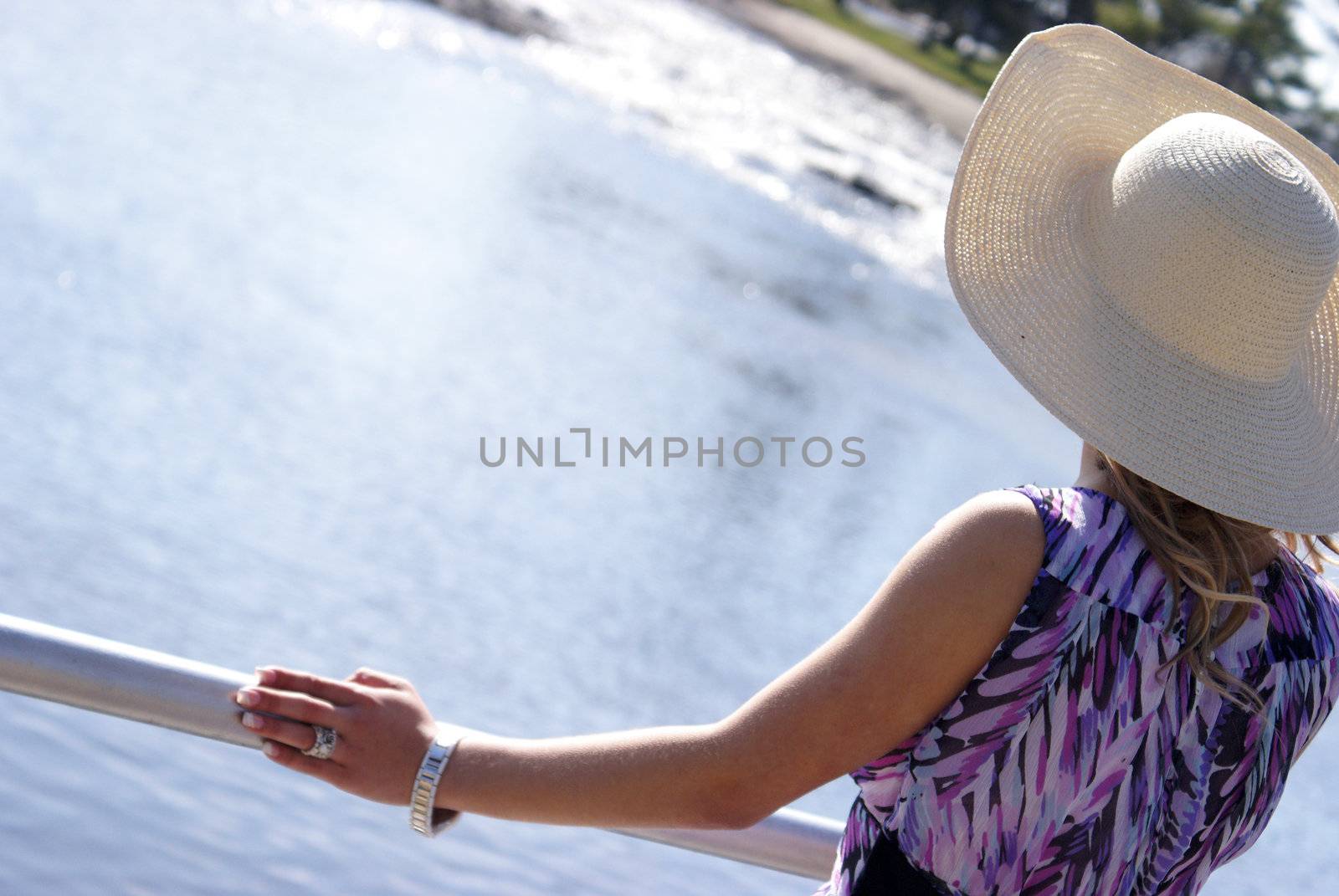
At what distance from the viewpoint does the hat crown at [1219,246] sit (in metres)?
1.04

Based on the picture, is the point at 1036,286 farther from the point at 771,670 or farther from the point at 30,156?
the point at 30,156

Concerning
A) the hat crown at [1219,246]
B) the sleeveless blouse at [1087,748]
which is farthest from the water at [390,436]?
the hat crown at [1219,246]

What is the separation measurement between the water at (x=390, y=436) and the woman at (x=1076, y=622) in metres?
2.35

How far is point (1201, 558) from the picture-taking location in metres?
1.00

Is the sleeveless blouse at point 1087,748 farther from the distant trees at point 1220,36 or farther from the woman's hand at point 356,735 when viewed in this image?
the distant trees at point 1220,36

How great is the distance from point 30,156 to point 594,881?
4.70 metres

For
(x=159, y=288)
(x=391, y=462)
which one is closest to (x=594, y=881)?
(x=391, y=462)

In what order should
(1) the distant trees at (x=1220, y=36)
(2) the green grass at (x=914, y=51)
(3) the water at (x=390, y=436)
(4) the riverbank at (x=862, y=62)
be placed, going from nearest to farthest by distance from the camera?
(3) the water at (x=390, y=436)
(4) the riverbank at (x=862, y=62)
(2) the green grass at (x=914, y=51)
(1) the distant trees at (x=1220, y=36)

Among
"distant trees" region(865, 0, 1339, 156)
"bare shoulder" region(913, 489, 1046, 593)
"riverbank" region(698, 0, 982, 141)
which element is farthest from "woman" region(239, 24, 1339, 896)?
"distant trees" region(865, 0, 1339, 156)

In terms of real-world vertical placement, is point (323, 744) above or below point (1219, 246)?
below

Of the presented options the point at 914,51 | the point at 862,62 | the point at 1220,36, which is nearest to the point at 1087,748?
the point at 862,62

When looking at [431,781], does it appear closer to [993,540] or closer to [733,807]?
[733,807]

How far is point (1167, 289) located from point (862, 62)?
24.7 meters

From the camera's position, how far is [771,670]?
206 inches
